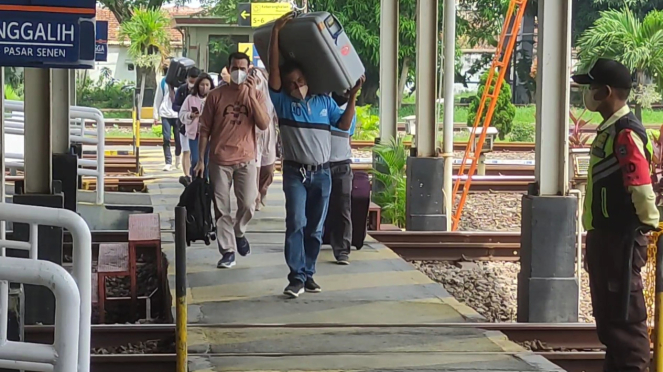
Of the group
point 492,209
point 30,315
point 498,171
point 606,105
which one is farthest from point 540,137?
point 498,171

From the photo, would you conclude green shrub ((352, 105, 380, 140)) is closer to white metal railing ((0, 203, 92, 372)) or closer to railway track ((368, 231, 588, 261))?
railway track ((368, 231, 588, 261))

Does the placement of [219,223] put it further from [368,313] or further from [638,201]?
[638,201]

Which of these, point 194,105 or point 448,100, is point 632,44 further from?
point 194,105

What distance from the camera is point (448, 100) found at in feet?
45.9

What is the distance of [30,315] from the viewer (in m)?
8.23

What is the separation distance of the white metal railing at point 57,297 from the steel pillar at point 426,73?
9.67 m

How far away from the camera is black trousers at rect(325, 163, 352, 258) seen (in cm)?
988

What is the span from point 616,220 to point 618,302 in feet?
1.62

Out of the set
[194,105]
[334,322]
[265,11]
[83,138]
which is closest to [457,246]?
[194,105]

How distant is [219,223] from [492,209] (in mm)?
8422

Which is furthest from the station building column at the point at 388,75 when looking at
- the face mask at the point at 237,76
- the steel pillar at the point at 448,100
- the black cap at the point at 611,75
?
the black cap at the point at 611,75

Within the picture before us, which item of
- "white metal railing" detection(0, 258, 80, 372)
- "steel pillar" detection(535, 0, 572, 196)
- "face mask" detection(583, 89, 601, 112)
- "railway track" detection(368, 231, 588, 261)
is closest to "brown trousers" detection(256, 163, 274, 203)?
"railway track" detection(368, 231, 588, 261)

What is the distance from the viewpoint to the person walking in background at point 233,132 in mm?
9172

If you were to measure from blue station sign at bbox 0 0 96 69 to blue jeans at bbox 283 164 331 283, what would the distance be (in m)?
3.10
